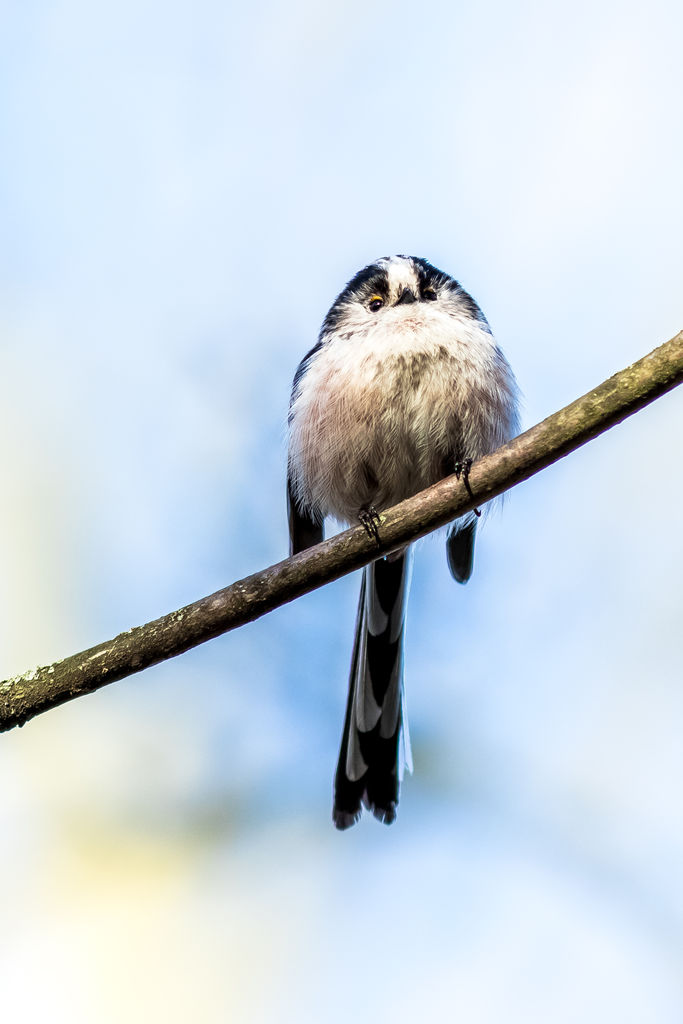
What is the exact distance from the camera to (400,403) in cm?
461

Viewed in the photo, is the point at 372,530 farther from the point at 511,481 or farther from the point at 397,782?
the point at 397,782

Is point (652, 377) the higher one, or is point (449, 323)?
point (449, 323)

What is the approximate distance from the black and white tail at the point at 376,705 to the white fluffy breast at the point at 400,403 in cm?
57

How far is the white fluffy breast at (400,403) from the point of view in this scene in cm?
461

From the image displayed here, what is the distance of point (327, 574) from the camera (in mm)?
3289

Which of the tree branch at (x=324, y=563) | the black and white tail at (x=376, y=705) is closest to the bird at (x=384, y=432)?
the black and white tail at (x=376, y=705)

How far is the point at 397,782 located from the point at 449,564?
1.33m

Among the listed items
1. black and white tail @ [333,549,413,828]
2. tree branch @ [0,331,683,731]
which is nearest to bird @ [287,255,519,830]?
black and white tail @ [333,549,413,828]

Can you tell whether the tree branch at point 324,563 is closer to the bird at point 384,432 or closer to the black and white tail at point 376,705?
the bird at point 384,432

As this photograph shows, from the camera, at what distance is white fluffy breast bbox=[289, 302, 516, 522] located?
15.1 ft

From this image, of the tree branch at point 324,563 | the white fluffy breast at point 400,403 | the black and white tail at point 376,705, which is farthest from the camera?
the black and white tail at point 376,705

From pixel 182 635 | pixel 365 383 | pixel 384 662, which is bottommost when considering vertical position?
pixel 182 635

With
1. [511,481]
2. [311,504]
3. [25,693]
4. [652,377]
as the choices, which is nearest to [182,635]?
[25,693]

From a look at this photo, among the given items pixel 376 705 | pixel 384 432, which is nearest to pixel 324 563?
pixel 384 432
